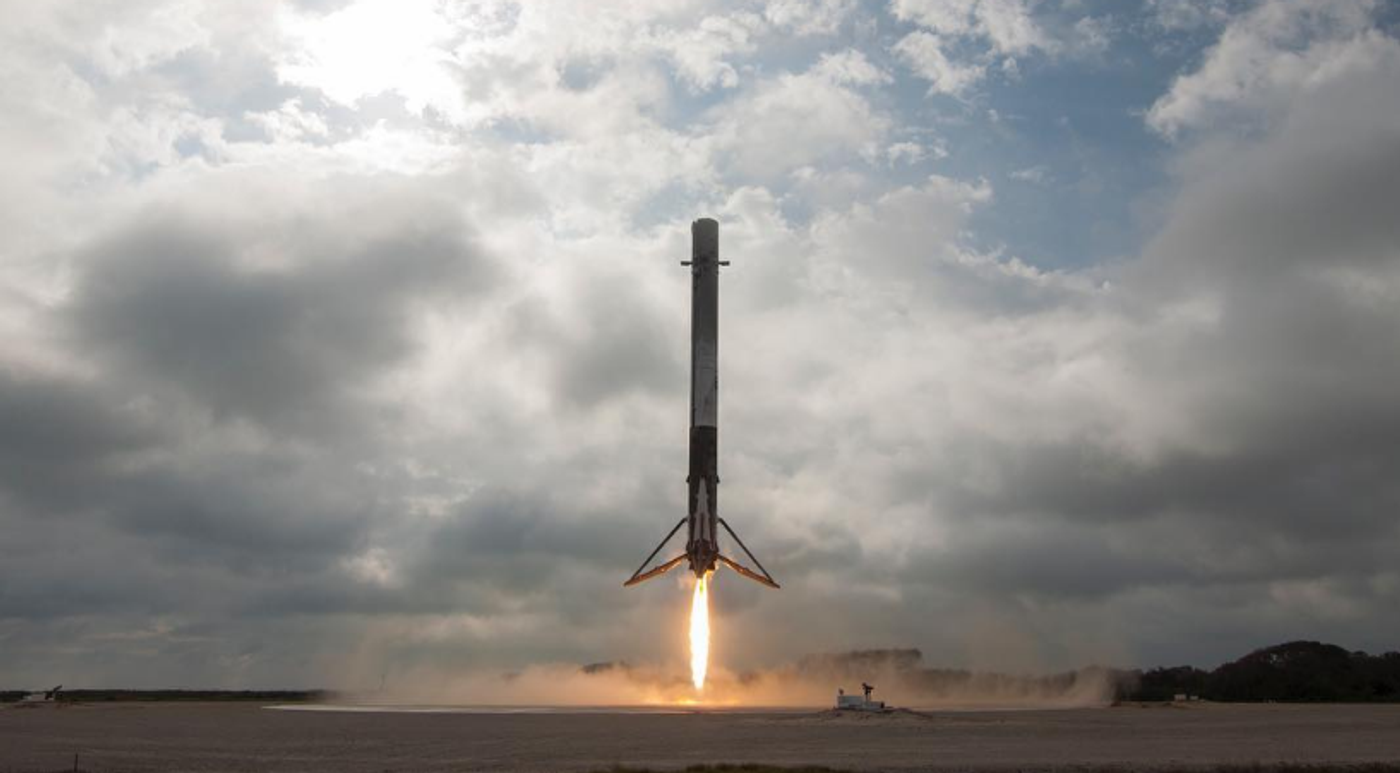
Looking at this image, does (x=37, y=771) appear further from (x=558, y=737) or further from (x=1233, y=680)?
(x=1233, y=680)

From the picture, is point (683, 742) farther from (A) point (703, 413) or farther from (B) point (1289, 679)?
(B) point (1289, 679)

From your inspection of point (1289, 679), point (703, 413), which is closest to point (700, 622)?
point (703, 413)

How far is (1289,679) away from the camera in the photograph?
486 feet

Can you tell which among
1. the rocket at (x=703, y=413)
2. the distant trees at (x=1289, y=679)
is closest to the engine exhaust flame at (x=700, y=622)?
the rocket at (x=703, y=413)

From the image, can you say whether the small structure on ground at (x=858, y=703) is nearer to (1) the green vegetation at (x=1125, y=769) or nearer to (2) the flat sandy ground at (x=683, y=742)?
(2) the flat sandy ground at (x=683, y=742)

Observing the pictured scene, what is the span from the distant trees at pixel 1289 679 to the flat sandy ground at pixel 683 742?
6930 cm

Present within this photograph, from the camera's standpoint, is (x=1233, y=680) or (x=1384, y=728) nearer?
(x=1384, y=728)

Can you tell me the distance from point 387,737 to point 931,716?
3429cm

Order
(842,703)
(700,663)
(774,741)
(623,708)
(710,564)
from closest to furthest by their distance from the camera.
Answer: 1. (774,741)
2. (710,564)
3. (700,663)
4. (842,703)
5. (623,708)

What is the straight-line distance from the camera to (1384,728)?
216 ft

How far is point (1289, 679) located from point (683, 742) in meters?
123

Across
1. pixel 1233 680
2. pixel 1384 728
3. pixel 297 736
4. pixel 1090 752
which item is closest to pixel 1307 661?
pixel 1233 680

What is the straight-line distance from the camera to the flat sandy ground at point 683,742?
42.5 m

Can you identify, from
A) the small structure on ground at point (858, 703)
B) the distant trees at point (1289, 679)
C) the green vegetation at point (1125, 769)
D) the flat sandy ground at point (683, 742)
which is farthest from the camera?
the distant trees at point (1289, 679)
